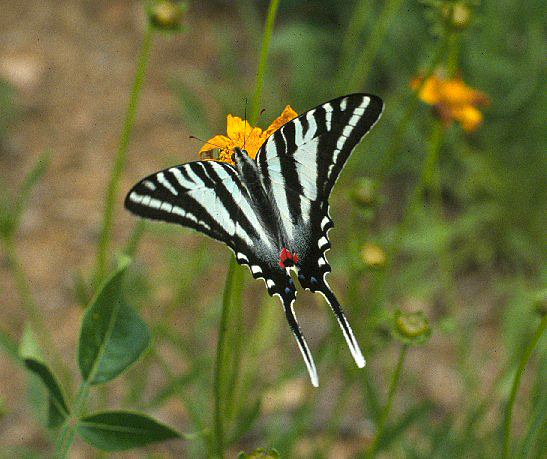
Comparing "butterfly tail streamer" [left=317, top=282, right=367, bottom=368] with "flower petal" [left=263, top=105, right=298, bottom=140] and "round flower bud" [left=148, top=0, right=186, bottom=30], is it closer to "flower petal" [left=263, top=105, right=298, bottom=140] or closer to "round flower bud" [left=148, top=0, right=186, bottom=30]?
"flower petal" [left=263, top=105, right=298, bottom=140]

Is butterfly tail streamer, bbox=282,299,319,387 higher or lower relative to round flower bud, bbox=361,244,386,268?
lower

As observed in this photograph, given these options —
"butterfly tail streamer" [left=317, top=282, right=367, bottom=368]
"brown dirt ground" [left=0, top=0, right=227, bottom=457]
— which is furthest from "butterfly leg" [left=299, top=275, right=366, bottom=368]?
"brown dirt ground" [left=0, top=0, right=227, bottom=457]

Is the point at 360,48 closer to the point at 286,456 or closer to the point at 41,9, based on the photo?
the point at 41,9

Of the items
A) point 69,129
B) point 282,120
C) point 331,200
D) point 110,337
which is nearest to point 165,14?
point 282,120

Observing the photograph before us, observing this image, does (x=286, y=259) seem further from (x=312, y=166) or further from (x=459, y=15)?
(x=459, y=15)

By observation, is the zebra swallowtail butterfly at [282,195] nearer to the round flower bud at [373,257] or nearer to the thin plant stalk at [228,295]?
the thin plant stalk at [228,295]

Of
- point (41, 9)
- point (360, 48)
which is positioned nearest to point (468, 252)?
point (360, 48)

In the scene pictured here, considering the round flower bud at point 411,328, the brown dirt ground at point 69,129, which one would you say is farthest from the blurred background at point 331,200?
the round flower bud at point 411,328
